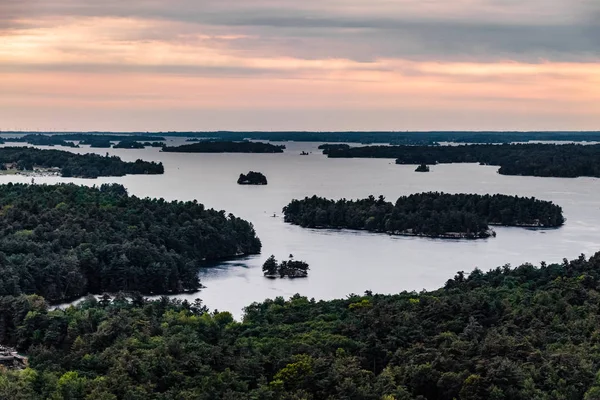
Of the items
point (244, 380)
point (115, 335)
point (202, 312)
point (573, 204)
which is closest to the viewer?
point (244, 380)

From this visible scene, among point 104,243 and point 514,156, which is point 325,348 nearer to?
point 104,243

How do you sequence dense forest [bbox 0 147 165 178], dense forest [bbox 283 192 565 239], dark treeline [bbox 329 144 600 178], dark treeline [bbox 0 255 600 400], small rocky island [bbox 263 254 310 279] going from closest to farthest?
dark treeline [bbox 0 255 600 400] → small rocky island [bbox 263 254 310 279] → dense forest [bbox 283 192 565 239] → dense forest [bbox 0 147 165 178] → dark treeline [bbox 329 144 600 178]

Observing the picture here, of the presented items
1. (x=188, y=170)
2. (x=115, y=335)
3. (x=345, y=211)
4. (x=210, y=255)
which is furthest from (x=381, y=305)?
(x=188, y=170)

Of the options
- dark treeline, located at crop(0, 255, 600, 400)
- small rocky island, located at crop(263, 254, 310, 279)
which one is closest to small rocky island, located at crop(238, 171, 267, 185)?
small rocky island, located at crop(263, 254, 310, 279)

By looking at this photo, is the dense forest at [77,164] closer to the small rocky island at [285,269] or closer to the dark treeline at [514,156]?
the dark treeline at [514,156]

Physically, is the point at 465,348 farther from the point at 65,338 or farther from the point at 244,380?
the point at 65,338

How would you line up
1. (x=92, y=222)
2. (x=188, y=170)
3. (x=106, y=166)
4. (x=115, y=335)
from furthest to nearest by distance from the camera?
(x=188, y=170), (x=106, y=166), (x=92, y=222), (x=115, y=335)

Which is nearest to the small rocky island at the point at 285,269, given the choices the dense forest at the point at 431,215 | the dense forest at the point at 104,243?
the dense forest at the point at 104,243

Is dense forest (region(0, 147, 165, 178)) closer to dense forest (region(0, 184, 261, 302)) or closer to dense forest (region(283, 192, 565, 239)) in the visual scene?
dense forest (region(283, 192, 565, 239))
